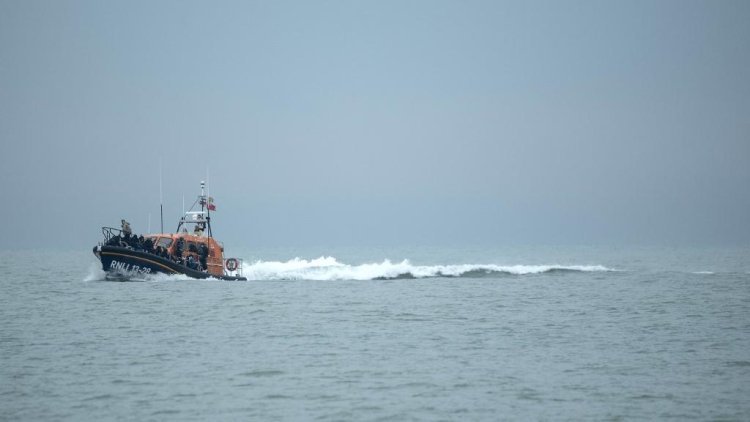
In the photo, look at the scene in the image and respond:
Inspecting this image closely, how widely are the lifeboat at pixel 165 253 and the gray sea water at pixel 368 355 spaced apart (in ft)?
3.13

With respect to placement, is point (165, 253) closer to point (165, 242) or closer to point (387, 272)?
point (165, 242)

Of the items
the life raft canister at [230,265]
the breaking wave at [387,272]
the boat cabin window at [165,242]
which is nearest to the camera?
the boat cabin window at [165,242]

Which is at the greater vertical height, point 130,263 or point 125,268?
point 130,263

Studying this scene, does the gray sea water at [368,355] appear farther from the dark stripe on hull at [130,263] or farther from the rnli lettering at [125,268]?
the rnli lettering at [125,268]

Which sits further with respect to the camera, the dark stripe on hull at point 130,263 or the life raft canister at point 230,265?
the life raft canister at point 230,265

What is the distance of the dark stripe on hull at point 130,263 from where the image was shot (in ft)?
137

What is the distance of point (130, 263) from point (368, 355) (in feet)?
73.6

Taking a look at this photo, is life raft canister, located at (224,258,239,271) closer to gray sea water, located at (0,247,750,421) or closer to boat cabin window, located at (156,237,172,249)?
boat cabin window, located at (156,237,172,249)

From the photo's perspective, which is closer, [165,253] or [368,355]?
[368,355]

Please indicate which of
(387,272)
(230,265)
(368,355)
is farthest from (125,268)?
(387,272)

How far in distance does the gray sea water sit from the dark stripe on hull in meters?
0.76

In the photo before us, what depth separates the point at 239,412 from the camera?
17594mm

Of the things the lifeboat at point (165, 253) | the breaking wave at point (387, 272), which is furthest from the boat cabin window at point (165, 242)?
the breaking wave at point (387, 272)

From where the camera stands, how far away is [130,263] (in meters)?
42.7
